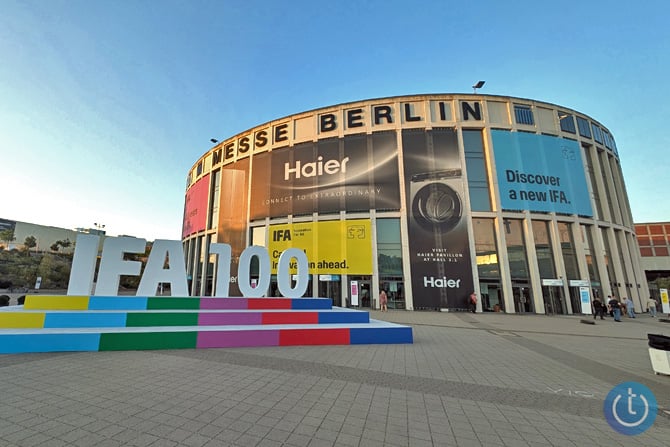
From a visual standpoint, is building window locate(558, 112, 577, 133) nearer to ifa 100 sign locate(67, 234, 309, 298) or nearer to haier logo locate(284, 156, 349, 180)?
haier logo locate(284, 156, 349, 180)

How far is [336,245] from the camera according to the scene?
24.4 m

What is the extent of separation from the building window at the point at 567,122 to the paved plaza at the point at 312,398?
1026 inches

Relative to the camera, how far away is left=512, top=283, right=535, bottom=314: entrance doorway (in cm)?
2181

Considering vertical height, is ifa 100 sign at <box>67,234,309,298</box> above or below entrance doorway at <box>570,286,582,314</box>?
above

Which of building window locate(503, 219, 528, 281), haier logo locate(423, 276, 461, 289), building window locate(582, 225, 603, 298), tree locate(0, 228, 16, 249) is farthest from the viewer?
tree locate(0, 228, 16, 249)

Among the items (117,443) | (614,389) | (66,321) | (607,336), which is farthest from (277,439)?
(607,336)

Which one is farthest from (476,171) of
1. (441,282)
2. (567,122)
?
(567,122)

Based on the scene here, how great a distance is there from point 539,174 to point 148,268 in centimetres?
2874

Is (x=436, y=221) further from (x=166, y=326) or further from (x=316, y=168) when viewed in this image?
(x=166, y=326)

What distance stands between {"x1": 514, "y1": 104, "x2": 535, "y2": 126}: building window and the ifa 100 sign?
2577 cm

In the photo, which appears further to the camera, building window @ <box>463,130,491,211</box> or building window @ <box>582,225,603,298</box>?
building window @ <box>582,225,603,298</box>

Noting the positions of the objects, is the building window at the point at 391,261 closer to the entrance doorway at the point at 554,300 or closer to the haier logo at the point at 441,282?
the haier logo at the point at 441,282

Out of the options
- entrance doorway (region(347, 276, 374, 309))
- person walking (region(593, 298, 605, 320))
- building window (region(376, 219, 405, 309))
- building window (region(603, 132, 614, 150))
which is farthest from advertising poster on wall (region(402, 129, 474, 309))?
building window (region(603, 132, 614, 150))

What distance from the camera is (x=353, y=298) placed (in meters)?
21.9
